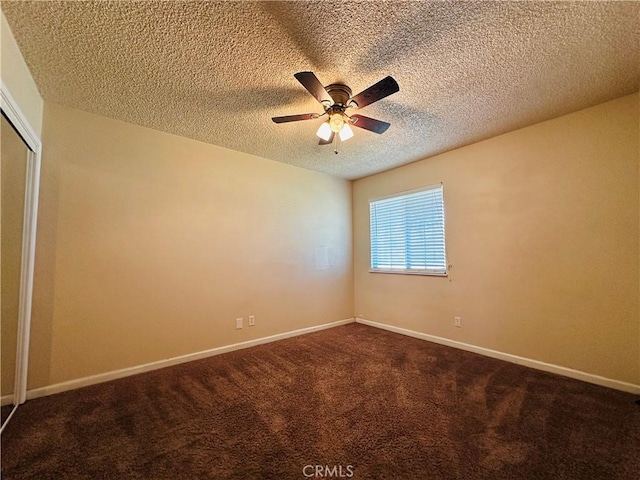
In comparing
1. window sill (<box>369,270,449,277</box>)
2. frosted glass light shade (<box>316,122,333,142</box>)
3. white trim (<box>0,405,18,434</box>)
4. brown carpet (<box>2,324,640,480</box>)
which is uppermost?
frosted glass light shade (<box>316,122,333,142</box>)

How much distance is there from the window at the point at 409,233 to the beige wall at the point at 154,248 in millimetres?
1133

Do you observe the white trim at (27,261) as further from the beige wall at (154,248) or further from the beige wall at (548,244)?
the beige wall at (548,244)

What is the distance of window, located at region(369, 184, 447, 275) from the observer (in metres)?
3.51

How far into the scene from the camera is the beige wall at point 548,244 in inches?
88.0

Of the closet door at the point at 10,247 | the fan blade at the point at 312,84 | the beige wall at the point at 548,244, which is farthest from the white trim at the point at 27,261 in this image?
the beige wall at the point at 548,244

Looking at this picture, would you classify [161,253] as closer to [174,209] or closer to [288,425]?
[174,209]

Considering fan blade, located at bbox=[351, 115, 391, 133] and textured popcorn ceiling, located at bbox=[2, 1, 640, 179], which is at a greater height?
textured popcorn ceiling, located at bbox=[2, 1, 640, 179]

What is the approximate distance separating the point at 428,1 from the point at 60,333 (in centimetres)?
367

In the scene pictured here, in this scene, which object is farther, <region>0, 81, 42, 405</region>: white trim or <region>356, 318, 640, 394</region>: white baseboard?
<region>356, 318, 640, 394</region>: white baseboard

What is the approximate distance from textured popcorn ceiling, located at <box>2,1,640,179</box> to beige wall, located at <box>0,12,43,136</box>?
5 cm

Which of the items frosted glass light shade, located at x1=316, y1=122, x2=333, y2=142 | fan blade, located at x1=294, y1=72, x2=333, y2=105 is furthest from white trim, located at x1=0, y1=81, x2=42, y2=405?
frosted glass light shade, located at x1=316, y1=122, x2=333, y2=142

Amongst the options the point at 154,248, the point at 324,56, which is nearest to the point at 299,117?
the point at 324,56

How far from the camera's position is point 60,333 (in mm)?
2273

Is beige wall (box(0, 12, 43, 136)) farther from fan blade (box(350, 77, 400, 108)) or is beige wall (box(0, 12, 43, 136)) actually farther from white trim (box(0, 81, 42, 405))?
fan blade (box(350, 77, 400, 108))
